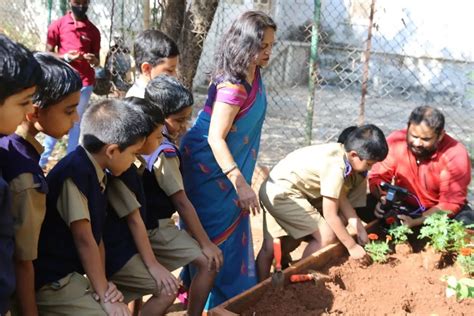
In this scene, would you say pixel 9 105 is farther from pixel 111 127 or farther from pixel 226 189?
pixel 226 189

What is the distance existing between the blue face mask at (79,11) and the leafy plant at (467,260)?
395 cm

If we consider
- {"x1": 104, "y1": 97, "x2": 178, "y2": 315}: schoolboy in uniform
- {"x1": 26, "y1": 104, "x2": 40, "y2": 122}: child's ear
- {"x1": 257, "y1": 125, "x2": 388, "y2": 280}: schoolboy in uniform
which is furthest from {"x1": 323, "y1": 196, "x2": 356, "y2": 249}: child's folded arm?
{"x1": 26, "y1": 104, "x2": 40, "y2": 122}: child's ear

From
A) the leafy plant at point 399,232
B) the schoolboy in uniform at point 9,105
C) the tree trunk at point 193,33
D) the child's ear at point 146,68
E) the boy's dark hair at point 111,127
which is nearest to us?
the schoolboy in uniform at point 9,105

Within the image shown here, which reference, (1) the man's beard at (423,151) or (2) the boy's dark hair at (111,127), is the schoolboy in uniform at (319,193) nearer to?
(1) the man's beard at (423,151)

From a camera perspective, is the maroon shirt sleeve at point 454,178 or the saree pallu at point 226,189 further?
the maroon shirt sleeve at point 454,178

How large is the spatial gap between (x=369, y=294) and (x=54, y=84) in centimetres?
188

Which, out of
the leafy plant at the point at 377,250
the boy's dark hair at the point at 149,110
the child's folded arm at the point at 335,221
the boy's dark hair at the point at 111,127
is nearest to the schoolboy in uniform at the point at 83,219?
the boy's dark hair at the point at 111,127

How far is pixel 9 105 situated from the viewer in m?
1.80

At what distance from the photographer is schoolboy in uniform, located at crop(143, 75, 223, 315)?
2.83m

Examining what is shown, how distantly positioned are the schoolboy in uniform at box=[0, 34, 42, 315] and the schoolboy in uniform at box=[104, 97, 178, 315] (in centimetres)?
74

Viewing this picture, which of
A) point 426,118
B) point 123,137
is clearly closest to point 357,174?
point 426,118

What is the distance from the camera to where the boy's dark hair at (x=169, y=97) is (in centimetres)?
283

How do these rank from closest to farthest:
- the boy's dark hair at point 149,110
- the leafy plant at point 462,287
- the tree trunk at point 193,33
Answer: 1. the leafy plant at point 462,287
2. the boy's dark hair at point 149,110
3. the tree trunk at point 193,33

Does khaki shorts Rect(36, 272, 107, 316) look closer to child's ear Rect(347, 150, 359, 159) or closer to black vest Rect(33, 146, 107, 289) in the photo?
black vest Rect(33, 146, 107, 289)
